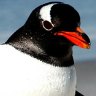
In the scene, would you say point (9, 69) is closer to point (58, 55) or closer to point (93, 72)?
point (58, 55)

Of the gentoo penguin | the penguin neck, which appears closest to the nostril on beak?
the gentoo penguin

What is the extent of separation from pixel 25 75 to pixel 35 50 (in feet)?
0.55

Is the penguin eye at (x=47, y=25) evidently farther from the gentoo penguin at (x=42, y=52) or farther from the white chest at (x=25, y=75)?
the white chest at (x=25, y=75)

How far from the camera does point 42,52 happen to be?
11.7 feet

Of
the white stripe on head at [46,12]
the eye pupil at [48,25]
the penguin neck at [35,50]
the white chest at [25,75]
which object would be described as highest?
the white stripe on head at [46,12]

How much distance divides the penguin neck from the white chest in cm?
3

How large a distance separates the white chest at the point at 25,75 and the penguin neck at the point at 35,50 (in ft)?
0.09

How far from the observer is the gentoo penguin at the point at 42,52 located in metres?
3.52

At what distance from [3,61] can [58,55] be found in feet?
1.07

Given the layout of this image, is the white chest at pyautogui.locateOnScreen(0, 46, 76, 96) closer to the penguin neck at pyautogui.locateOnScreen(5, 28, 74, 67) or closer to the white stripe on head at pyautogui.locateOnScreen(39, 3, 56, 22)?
the penguin neck at pyautogui.locateOnScreen(5, 28, 74, 67)

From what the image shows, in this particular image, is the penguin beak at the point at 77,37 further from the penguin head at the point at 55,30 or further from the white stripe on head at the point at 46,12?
the white stripe on head at the point at 46,12

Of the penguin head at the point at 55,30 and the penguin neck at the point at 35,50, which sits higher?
the penguin head at the point at 55,30

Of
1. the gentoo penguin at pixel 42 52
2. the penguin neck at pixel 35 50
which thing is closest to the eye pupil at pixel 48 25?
the gentoo penguin at pixel 42 52

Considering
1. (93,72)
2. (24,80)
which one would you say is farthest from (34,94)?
(93,72)
